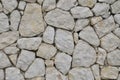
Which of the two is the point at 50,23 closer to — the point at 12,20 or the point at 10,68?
the point at 12,20

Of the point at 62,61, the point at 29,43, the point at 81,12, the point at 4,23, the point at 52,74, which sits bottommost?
the point at 52,74

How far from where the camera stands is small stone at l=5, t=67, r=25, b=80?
2574 millimetres

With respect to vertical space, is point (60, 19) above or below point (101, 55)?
above

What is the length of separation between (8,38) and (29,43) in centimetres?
17

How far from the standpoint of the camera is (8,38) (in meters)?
2.55

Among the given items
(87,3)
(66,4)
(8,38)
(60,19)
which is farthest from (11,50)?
(87,3)

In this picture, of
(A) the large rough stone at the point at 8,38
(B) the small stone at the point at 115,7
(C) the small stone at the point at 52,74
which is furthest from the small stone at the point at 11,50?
(B) the small stone at the point at 115,7

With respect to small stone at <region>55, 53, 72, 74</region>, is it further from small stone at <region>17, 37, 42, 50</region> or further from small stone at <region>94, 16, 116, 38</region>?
small stone at <region>94, 16, 116, 38</region>

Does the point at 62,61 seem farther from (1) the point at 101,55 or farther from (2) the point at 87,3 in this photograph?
(2) the point at 87,3

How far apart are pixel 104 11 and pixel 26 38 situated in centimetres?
65

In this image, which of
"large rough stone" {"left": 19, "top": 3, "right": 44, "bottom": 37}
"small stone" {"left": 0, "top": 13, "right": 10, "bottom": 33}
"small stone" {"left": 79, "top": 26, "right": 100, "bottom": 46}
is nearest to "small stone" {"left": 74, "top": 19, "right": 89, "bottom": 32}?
"small stone" {"left": 79, "top": 26, "right": 100, "bottom": 46}

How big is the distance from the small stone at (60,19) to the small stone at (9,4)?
0.26m

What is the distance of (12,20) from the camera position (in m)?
2.55

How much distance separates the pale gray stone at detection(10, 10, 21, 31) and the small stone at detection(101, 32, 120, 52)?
0.69m
